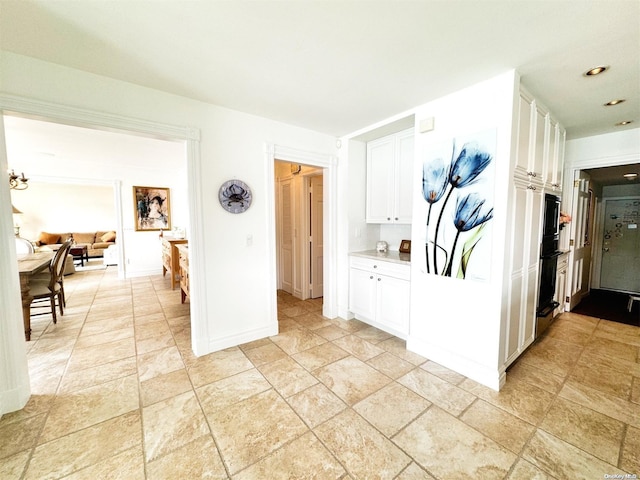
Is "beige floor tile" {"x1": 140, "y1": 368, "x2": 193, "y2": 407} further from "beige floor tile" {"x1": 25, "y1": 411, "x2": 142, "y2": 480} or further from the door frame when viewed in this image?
the door frame

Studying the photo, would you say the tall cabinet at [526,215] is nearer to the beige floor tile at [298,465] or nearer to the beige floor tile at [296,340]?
the beige floor tile at [298,465]

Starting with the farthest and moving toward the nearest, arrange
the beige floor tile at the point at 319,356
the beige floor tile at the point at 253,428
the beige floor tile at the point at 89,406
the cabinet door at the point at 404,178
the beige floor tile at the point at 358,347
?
the cabinet door at the point at 404,178
the beige floor tile at the point at 358,347
the beige floor tile at the point at 319,356
the beige floor tile at the point at 89,406
the beige floor tile at the point at 253,428

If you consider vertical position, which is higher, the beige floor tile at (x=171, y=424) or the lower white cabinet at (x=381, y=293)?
the lower white cabinet at (x=381, y=293)

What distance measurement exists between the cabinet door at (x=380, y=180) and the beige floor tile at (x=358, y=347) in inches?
58.7

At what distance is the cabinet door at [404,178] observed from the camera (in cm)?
297

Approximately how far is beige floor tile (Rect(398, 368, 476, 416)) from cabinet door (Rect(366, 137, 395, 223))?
174 cm

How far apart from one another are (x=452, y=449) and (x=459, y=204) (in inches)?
69.1

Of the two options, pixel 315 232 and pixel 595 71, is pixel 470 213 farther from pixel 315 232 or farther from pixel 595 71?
pixel 315 232

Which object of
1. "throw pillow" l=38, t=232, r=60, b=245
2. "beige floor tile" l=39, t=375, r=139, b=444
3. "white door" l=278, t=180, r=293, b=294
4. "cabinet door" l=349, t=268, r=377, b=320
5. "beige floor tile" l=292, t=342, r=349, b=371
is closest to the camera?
"beige floor tile" l=39, t=375, r=139, b=444

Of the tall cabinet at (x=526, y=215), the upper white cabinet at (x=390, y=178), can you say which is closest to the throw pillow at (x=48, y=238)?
the upper white cabinet at (x=390, y=178)

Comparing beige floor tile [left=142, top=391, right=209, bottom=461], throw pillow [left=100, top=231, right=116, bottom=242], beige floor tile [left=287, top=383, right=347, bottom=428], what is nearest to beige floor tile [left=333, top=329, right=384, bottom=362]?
beige floor tile [left=287, top=383, right=347, bottom=428]

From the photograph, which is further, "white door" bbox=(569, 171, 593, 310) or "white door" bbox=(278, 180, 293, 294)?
"white door" bbox=(278, 180, 293, 294)

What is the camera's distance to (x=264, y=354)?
261 cm

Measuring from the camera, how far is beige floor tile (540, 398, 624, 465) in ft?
4.98
